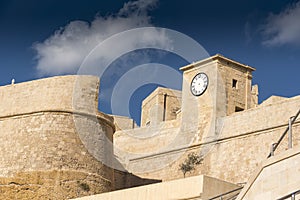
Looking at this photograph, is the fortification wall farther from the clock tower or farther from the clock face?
the clock face

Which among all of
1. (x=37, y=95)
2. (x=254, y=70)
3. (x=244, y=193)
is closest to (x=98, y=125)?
(x=37, y=95)

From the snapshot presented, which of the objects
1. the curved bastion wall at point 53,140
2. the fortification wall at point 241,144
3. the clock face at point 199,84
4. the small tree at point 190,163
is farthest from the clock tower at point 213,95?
the curved bastion wall at point 53,140

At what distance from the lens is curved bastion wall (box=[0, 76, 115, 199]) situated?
2088 centimetres

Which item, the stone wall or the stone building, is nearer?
the stone building

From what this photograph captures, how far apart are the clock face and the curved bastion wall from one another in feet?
18.5

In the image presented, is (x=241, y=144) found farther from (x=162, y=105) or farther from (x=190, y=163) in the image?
(x=162, y=105)

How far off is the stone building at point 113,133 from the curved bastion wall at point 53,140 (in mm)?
32

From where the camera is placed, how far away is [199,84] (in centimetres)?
2762

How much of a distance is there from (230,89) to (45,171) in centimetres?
919

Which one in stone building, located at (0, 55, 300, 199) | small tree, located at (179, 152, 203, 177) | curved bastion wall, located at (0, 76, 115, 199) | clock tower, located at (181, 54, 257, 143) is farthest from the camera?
clock tower, located at (181, 54, 257, 143)

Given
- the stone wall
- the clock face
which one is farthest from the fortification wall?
the stone wall

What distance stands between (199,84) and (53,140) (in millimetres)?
8178

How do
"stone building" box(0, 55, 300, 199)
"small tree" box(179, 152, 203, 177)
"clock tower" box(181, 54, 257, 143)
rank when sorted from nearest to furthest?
"stone building" box(0, 55, 300, 199) → "small tree" box(179, 152, 203, 177) → "clock tower" box(181, 54, 257, 143)

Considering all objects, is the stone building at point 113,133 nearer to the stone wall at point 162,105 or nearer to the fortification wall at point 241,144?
the fortification wall at point 241,144
